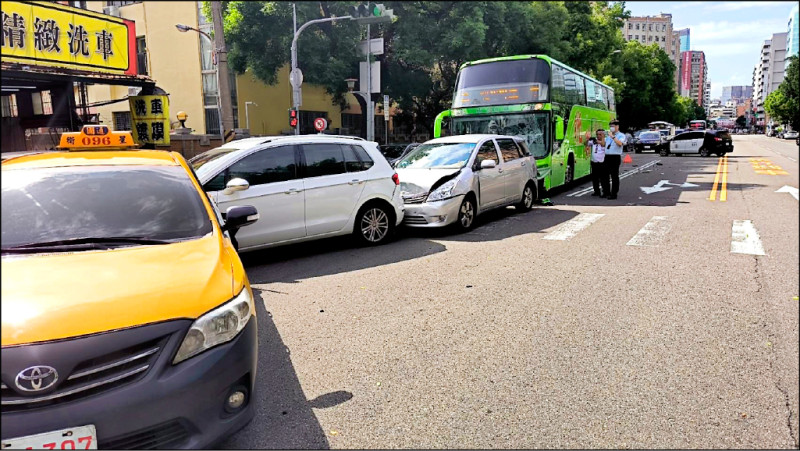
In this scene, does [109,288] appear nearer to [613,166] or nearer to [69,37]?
[613,166]

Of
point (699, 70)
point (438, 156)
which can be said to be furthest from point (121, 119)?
point (699, 70)

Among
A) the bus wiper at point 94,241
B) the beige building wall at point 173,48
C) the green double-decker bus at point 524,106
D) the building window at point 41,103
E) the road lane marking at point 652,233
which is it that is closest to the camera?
the beige building wall at point 173,48

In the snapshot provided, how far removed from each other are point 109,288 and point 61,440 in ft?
2.26

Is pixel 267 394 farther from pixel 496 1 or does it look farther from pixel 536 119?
pixel 496 1

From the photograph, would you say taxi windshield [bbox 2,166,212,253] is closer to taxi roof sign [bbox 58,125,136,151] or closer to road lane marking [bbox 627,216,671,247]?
taxi roof sign [bbox 58,125,136,151]

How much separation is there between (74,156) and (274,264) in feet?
13.2

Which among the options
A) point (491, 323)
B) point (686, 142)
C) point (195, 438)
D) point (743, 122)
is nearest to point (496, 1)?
point (686, 142)

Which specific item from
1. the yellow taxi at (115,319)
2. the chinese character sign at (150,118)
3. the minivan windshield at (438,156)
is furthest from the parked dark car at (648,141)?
the yellow taxi at (115,319)

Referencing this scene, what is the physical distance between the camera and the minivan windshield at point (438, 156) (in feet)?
34.0

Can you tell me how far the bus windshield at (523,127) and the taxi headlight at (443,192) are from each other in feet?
16.6

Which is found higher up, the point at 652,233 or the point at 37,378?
the point at 37,378

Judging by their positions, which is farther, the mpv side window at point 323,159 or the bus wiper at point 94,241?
the mpv side window at point 323,159

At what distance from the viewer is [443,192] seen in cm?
961

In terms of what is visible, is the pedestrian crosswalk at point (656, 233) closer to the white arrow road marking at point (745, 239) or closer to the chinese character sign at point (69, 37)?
the white arrow road marking at point (745, 239)
